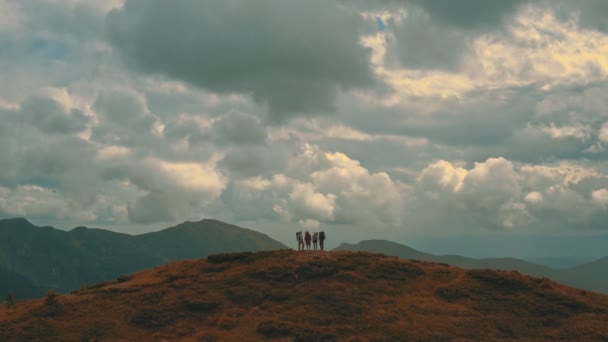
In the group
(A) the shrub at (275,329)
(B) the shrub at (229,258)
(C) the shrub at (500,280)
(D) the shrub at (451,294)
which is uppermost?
(B) the shrub at (229,258)

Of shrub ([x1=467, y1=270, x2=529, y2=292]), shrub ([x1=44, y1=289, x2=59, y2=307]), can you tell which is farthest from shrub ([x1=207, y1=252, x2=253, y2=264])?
shrub ([x1=467, y1=270, x2=529, y2=292])

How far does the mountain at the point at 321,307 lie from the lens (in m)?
43.3

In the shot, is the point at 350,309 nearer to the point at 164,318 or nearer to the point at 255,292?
the point at 255,292

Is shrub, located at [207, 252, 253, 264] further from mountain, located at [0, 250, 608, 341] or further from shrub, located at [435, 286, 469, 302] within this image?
shrub, located at [435, 286, 469, 302]

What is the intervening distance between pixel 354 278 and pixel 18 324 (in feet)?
110

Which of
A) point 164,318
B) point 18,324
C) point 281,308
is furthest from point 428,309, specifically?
point 18,324

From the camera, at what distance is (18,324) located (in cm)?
4734

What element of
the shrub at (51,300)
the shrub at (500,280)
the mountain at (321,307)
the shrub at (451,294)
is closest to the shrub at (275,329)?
the mountain at (321,307)

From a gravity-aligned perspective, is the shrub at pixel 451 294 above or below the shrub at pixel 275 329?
above

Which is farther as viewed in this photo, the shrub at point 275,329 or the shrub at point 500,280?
the shrub at point 500,280

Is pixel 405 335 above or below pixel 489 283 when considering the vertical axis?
below

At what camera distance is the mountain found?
142 ft

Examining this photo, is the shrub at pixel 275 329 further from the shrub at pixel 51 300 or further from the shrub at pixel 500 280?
the shrub at pixel 500 280

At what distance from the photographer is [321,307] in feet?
155
